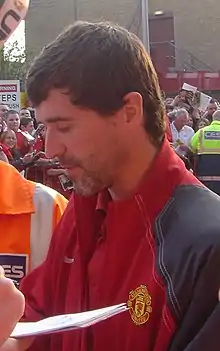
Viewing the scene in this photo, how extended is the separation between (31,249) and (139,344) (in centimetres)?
Result: 79

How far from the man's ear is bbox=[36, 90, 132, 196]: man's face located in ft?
0.10

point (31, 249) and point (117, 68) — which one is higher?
point (117, 68)

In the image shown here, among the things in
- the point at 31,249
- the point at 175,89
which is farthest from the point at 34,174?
the point at 175,89

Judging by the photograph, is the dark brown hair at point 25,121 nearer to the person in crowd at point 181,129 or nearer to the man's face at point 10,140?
the person in crowd at point 181,129

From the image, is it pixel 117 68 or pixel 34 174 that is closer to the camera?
pixel 117 68

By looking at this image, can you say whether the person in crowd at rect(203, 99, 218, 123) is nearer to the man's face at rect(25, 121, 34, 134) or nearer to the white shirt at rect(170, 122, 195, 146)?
the white shirt at rect(170, 122, 195, 146)

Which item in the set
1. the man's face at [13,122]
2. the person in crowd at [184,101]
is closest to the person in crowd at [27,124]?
the man's face at [13,122]

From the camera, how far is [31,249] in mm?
2225

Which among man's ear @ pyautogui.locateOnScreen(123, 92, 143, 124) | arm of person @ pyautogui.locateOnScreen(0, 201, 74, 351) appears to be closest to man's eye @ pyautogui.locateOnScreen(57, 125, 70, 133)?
man's ear @ pyautogui.locateOnScreen(123, 92, 143, 124)

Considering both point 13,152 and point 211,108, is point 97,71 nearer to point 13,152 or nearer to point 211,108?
point 13,152

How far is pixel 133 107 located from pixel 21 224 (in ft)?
2.27

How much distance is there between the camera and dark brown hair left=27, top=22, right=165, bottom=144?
5.37ft

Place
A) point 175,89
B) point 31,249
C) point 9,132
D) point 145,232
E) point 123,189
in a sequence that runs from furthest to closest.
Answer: point 175,89
point 9,132
point 31,249
point 123,189
point 145,232

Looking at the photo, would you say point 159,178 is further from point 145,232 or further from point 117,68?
→ point 117,68
